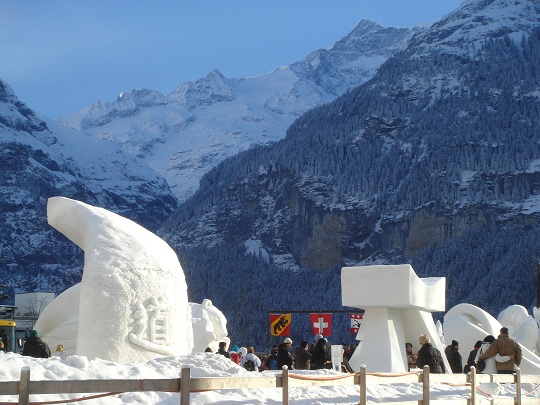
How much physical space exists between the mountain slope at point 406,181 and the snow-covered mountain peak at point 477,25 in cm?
54

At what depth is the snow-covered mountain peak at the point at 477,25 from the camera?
177m

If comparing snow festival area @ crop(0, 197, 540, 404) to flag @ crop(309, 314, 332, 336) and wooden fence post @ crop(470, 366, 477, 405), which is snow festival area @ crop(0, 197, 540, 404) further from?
flag @ crop(309, 314, 332, 336)

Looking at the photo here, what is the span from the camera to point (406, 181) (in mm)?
147875

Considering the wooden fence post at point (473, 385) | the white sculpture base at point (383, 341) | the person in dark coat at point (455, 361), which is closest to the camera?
the wooden fence post at point (473, 385)

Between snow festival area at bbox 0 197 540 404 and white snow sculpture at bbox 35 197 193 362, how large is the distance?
0.02 meters

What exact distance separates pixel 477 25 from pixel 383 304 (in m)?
172

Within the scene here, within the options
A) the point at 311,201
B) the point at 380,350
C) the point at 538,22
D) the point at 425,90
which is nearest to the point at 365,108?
the point at 425,90

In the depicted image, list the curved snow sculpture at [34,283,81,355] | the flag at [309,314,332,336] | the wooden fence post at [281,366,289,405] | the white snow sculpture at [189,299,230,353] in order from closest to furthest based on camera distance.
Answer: the wooden fence post at [281,366,289,405]
the curved snow sculpture at [34,283,81,355]
the white snow sculpture at [189,299,230,353]
the flag at [309,314,332,336]

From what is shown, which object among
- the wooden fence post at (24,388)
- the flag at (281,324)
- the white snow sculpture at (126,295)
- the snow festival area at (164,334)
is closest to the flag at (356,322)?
the flag at (281,324)

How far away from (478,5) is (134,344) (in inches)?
7467

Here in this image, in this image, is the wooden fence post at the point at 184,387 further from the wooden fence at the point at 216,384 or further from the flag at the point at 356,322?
the flag at the point at 356,322

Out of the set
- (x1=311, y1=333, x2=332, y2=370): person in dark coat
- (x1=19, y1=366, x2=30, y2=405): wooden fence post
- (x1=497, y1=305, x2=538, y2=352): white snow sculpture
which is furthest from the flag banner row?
(x1=19, y1=366, x2=30, y2=405): wooden fence post

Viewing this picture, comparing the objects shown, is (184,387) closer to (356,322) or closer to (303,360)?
(303,360)

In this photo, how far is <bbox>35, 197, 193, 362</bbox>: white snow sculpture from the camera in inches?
585
